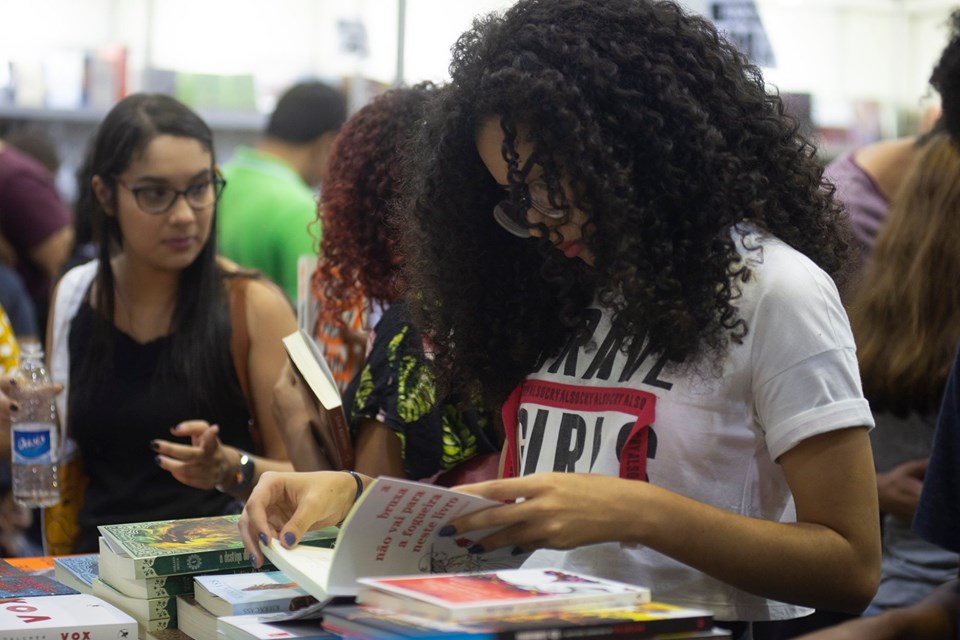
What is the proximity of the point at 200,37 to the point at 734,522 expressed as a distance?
5.63 metres

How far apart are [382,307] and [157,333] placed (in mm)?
620

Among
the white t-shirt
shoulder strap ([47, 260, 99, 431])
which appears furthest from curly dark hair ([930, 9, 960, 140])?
shoulder strap ([47, 260, 99, 431])

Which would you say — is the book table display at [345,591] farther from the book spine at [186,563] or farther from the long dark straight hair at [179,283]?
the long dark straight hair at [179,283]

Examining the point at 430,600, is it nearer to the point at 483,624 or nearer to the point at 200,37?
the point at 483,624

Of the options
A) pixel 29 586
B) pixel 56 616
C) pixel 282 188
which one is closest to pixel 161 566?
pixel 56 616

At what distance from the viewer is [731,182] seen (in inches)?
53.8

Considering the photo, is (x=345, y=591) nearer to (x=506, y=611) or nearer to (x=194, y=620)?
(x=506, y=611)

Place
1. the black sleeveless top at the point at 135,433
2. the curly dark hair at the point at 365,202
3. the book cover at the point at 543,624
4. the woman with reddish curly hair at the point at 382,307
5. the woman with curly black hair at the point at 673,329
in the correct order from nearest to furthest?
the book cover at the point at 543,624 → the woman with curly black hair at the point at 673,329 → the woman with reddish curly hair at the point at 382,307 → the curly dark hair at the point at 365,202 → the black sleeveless top at the point at 135,433

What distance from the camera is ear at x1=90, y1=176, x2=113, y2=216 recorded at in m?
2.63

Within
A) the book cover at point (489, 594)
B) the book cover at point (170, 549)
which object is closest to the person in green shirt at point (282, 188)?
the book cover at point (170, 549)

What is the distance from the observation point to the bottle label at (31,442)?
2311 mm

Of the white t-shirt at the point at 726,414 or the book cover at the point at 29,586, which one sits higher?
the white t-shirt at the point at 726,414

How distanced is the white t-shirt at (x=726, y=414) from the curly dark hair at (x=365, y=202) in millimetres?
817

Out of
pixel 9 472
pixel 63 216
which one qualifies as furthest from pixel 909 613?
pixel 63 216
